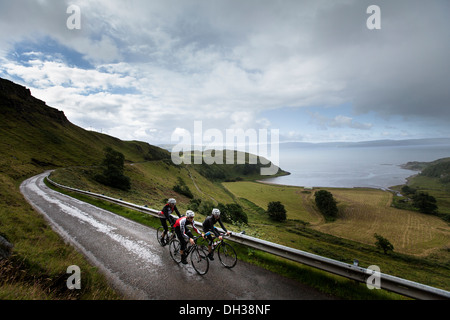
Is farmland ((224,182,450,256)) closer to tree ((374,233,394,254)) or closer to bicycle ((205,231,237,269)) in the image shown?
tree ((374,233,394,254))

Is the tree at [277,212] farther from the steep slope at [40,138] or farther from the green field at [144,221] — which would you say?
the steep slope at [40,138]

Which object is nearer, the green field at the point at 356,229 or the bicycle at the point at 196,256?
the bicycle at the point at 196,256

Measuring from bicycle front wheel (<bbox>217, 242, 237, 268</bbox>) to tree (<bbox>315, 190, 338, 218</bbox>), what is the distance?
3055 inches

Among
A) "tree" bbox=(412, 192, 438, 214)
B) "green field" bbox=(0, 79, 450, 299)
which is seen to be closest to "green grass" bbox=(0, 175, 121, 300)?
"green field" bbox=(0, 79, 450, 299)

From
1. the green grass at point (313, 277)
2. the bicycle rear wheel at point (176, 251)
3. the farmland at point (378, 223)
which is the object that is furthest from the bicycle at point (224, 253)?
the farmland at point (378, 223)

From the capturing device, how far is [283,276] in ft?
22.5

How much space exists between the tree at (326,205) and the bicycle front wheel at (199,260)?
78.7m

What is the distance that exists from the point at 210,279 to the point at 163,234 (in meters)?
3.98

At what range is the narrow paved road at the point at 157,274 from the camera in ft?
19.8

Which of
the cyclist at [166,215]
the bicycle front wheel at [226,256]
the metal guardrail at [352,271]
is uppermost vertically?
the cyclist at [166,215]

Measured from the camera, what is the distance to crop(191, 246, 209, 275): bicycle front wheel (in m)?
7.35

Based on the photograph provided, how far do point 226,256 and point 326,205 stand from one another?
80267mm

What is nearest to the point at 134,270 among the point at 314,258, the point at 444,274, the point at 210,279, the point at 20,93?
the point at 210,279

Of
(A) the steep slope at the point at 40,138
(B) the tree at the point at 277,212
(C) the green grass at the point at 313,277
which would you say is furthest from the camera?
(A) the steep slope at the point at 40,138
